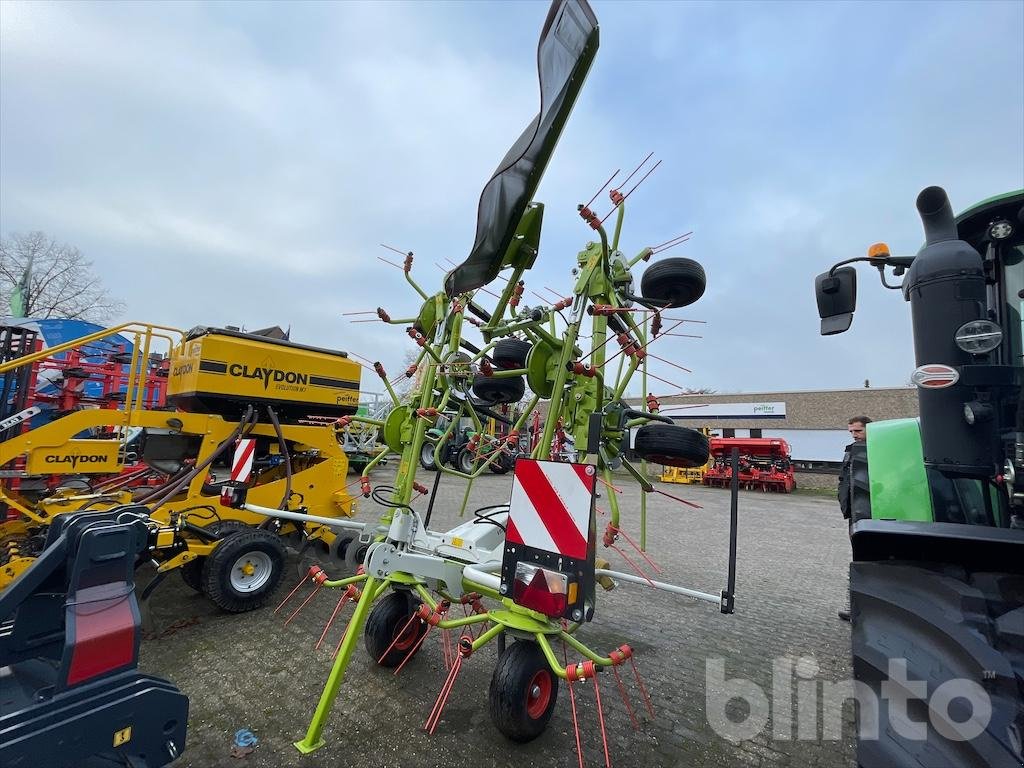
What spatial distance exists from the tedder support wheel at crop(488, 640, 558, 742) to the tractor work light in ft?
7.54

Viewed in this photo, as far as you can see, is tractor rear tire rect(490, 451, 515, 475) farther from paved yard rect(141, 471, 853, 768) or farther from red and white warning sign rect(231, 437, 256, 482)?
red and white warning sign rect(231, 437, 256, 482)

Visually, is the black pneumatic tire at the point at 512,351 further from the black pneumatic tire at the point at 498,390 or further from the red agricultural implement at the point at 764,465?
the red agricultural implement at the point at 764,465

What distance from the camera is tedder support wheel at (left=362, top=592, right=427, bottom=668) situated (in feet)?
10.4

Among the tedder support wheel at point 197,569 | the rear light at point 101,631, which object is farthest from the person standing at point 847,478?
→ the tedder support wheel at point 197,569

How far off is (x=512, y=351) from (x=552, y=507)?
67.7 inches

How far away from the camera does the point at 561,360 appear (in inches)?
114

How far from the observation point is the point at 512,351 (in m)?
3.88

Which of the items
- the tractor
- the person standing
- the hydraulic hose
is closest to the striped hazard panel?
the tractor

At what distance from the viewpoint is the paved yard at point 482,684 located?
8.05 ft

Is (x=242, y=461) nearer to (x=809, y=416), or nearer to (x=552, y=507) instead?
(x=552, y=507)

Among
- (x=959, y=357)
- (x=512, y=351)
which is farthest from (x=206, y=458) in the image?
(x=959, y=357)

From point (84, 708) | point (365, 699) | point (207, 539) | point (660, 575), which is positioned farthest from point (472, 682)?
point (660, 575)

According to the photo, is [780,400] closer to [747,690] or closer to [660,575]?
[660,575]

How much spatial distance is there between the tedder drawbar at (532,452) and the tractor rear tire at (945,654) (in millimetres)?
828
